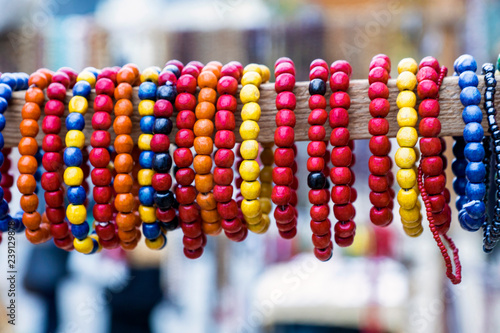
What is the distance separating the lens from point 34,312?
5.98 feet

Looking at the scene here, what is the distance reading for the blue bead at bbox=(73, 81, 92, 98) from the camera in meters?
0.55

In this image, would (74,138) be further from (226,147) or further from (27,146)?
(226,147)

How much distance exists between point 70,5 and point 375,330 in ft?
4.66

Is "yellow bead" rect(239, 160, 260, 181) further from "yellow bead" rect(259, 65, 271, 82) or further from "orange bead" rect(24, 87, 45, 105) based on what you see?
"orange bead" rect(24, 87, 45, 105)

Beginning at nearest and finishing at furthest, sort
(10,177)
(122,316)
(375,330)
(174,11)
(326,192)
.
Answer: (326,192) → (10,177) → (375,330) → (174,11) → (122,316)

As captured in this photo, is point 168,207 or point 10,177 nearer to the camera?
point 168,207

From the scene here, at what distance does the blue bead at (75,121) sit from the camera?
1.75 feet

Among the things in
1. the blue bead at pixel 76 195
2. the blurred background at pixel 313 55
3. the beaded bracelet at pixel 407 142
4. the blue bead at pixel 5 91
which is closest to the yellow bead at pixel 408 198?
the beaded bracelet at pixel 407 142

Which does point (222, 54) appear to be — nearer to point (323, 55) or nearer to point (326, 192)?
point (323, 55)

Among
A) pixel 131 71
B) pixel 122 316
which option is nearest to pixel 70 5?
pixel 122 316

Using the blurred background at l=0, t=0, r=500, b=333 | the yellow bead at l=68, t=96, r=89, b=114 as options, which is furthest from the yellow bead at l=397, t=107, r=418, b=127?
the blurred background at l=0, t=0, r=500, b=333

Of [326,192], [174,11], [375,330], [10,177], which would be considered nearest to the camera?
[326,192]

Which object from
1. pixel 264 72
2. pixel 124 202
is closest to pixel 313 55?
pixel 264 72

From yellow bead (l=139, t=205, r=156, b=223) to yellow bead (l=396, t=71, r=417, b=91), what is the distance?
0.29 meters
